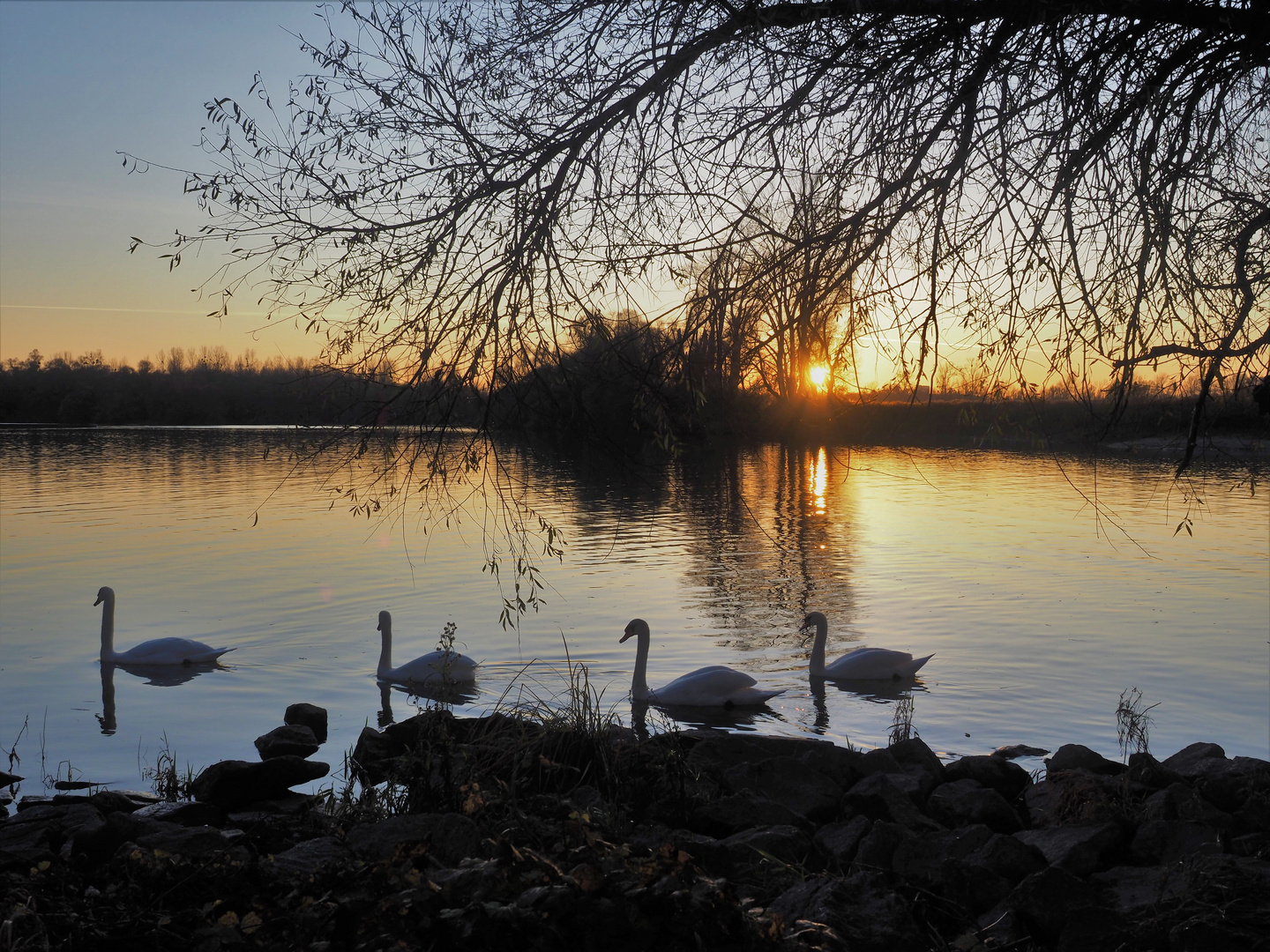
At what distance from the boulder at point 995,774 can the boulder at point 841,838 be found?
1.53 metres

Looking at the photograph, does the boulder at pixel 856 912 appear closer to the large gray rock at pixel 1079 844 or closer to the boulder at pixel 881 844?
the boulder at pixel 881 844

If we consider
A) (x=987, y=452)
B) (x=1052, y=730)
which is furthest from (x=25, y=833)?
(x=987, y=452)

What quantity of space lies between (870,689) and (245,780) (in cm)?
704

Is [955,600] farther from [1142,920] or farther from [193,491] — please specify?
[193,491]

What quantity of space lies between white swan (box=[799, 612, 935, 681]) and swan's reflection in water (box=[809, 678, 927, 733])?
6 centimetres

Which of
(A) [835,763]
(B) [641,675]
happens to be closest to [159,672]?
(B) [641,675]

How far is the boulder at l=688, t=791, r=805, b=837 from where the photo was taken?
5605 millimetres

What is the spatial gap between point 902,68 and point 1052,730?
6.49 m

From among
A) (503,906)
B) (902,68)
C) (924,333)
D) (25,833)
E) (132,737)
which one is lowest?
(132,737)

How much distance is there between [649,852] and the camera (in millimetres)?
4211

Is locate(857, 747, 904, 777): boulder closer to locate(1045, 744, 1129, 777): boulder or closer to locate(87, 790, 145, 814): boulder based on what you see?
locate(1045, 744, 1129, 777): boulder

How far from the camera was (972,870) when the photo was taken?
443 centimetres

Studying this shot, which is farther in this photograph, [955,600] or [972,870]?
[955,600]

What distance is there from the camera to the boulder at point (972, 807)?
5.85 m
